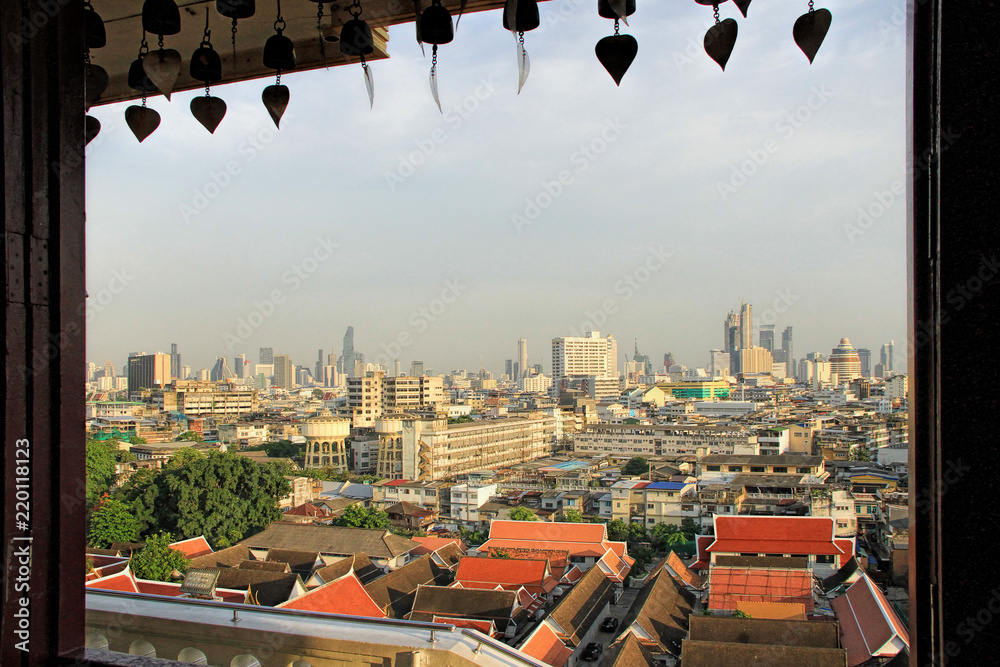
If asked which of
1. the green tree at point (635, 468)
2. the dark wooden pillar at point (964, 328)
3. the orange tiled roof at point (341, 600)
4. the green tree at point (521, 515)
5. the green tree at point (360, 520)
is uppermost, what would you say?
the dark wooden pillar at point (964, 328)

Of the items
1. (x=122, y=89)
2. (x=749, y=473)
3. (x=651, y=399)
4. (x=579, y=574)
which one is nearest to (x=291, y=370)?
(x=651, y=399)

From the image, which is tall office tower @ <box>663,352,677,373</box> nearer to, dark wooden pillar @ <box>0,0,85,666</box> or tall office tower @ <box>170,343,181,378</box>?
tall office tower @ <box>170,343,181,378</box>

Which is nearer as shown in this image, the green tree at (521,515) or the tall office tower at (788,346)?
the green tree at (521,515)

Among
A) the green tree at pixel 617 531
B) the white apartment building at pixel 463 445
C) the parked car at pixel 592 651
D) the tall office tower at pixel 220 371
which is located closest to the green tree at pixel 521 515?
the green tree at pixel 617 531

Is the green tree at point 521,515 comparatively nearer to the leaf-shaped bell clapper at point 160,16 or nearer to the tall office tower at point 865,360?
the leaf-shaped bell clapper at point 160,16

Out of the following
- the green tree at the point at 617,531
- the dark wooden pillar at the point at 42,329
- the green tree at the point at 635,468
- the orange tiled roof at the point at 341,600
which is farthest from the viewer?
the green tree at the point at 635,468

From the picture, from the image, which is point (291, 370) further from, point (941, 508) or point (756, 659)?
point (941, 508)
